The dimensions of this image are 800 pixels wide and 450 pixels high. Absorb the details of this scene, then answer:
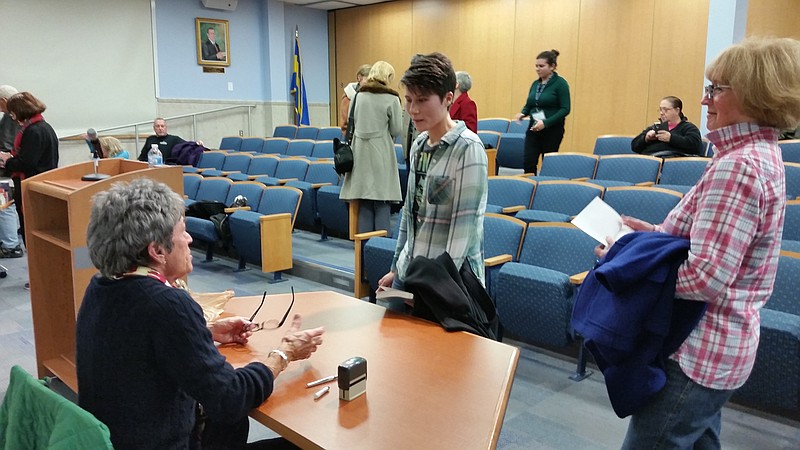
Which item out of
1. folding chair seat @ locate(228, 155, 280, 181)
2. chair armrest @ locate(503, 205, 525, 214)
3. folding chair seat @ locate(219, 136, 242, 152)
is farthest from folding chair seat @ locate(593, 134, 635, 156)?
folding chair seat @ locate(219, 136, 242, 152)

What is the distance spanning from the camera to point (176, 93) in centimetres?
1047

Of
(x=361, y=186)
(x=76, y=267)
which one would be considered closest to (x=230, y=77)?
(x=361, y=186)

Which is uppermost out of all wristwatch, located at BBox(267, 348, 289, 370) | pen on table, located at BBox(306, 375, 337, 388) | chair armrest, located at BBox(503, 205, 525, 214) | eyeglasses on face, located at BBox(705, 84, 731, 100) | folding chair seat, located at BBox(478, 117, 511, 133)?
eyeglasses on face, located at BBox(705, 84, 731, 100)

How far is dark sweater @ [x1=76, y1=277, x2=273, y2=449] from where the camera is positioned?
130 cm

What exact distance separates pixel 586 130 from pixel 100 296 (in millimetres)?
8395

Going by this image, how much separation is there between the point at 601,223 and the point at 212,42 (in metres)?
10.5

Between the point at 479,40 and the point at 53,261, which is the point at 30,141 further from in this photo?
the point at 479,40

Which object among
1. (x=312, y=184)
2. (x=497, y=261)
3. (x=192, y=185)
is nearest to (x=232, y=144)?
(x=192, y=185)

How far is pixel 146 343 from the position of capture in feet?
4.29

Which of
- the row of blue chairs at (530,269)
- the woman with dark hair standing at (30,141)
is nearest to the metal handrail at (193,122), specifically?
the woman with dark hair standing at (30,141)

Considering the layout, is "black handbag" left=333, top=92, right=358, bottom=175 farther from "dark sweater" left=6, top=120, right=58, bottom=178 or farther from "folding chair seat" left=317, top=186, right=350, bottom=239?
"dark sweater" left=6, top=120, right=58, bottom=178

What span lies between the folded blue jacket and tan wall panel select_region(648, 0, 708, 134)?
704 centimetres

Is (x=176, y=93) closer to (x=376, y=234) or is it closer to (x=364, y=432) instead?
(x=376, y=234)

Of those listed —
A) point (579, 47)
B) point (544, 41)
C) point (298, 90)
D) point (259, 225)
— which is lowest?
point (259, 225)
